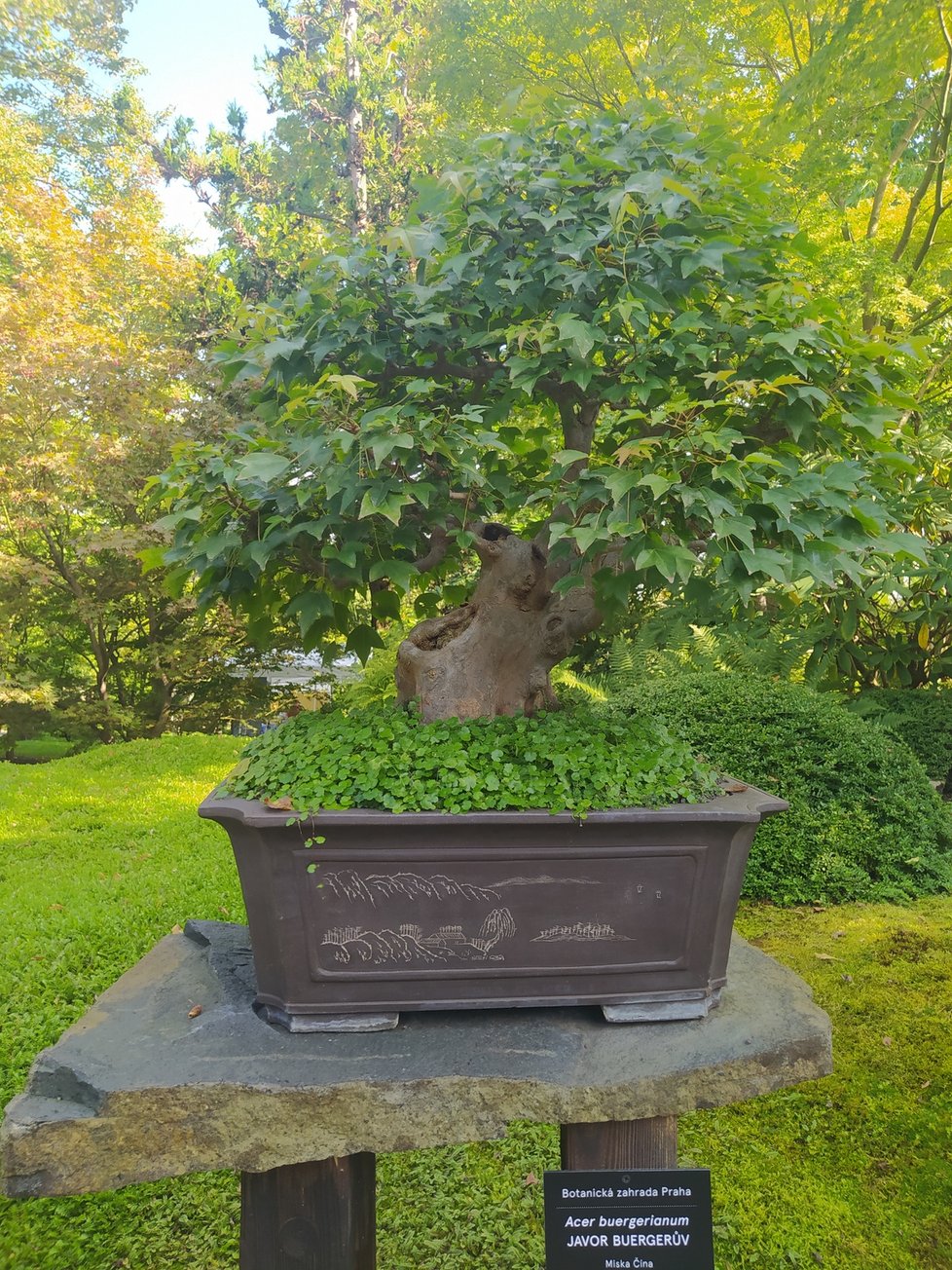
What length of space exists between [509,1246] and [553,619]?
144 cm

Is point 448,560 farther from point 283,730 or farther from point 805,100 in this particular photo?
point 805,100

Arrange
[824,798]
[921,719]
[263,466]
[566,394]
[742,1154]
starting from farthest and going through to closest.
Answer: [921,719] → [824,798] → [742,1154] → [566,394] → [263,466]

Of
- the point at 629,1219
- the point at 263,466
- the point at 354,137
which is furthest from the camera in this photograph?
the point at 354,137

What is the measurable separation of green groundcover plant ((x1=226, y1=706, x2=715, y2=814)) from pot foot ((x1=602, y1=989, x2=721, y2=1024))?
1.15ft

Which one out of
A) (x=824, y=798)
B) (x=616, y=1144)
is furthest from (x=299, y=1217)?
(x=824, y=798)

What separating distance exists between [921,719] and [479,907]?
14.9 ft

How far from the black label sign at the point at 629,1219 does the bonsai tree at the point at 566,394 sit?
34.0 inches

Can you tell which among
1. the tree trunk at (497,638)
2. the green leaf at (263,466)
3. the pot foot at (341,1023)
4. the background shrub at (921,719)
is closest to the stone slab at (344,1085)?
the pot foot at (341,1023)

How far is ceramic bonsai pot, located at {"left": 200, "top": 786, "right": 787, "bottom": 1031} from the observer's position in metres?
1.32

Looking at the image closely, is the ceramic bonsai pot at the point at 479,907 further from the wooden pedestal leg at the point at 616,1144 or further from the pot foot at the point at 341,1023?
the wooden pedestal leg at the point at 616,1144

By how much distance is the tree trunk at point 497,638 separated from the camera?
1.73 meters

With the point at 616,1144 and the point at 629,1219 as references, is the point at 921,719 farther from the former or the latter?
the point at 629,1219

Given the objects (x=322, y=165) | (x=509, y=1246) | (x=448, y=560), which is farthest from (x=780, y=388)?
(x=322, y=165)

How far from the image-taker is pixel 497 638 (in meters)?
1.78
